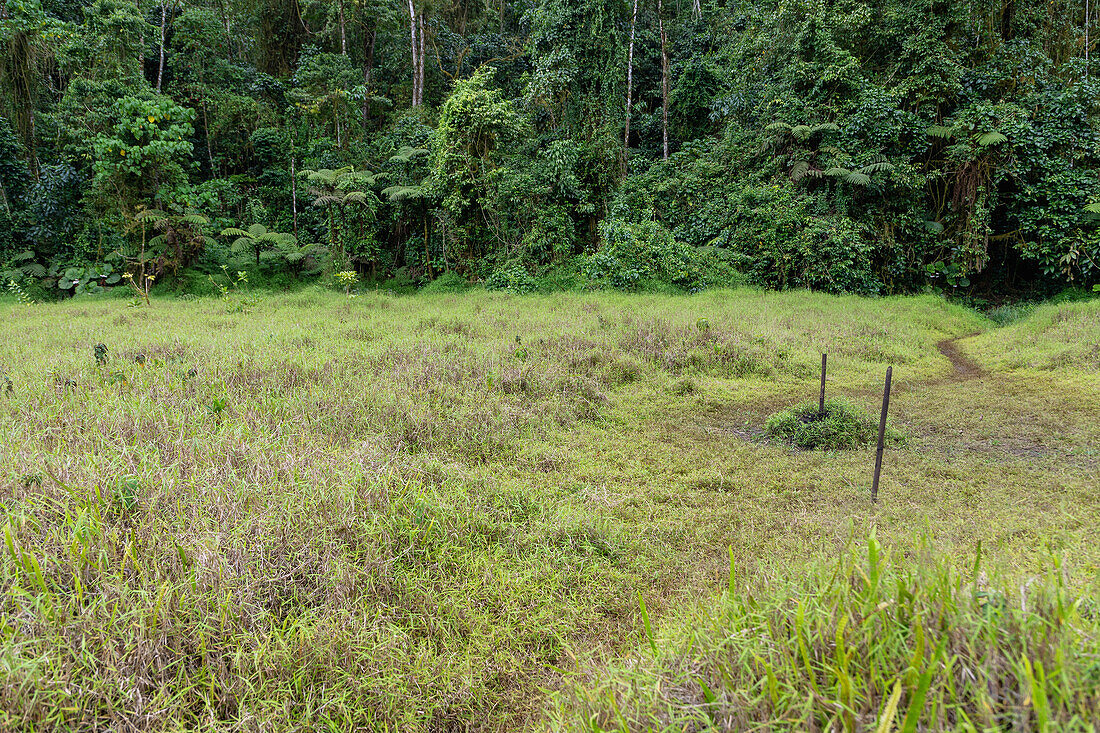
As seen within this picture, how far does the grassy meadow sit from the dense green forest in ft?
26.4

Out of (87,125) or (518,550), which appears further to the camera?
(87,125)

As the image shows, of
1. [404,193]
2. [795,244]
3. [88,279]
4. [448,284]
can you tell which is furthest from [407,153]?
[795,244]

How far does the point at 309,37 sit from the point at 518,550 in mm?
21509

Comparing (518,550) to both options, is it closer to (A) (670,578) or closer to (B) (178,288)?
(A) (670,578)

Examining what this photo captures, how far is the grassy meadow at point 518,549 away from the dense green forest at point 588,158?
8.06 meters

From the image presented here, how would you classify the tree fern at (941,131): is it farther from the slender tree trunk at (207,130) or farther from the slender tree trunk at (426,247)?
the slender tree trunk at (207,130)

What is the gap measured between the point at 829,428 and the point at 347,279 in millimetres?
11564

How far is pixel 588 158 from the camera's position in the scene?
1516 cm

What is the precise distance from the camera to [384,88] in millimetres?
18875

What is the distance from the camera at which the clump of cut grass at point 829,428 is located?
425cm

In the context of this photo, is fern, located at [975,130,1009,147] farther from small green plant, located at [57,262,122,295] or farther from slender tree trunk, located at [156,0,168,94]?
slender tree trunk, located at [156,0,168,94]

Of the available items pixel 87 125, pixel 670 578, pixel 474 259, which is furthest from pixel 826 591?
pixel 87 125

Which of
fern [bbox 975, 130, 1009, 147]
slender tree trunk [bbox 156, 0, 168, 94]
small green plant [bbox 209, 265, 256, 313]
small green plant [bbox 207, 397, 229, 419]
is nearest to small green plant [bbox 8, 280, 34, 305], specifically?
small green plant [bbox 209, 265, 256, 313]

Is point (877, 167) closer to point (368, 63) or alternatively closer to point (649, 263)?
point (649, 263)
